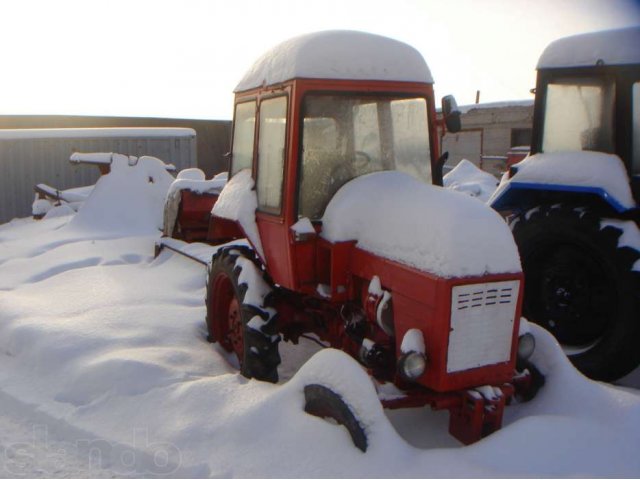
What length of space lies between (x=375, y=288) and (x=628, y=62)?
2813mm

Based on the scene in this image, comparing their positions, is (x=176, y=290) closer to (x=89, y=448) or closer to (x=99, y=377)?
(x=99, y=377)

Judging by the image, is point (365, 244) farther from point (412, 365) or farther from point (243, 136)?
point (243, 136)

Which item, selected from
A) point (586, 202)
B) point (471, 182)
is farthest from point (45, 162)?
point (586, 202)

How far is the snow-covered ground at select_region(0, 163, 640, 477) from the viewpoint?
9.09 feet

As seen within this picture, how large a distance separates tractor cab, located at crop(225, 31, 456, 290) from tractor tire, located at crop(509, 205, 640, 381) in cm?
121

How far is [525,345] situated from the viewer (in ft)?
10.5

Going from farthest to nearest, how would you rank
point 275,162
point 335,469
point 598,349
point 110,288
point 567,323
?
point 110,288, point 567,323, point 598,349, point 275,162, point 335,469

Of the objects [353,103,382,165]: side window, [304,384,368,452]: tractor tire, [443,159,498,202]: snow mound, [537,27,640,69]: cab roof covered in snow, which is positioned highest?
[537,27,640,69]: cab roof covered in snow

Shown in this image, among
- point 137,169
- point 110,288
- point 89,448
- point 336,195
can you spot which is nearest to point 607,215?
point 336,195

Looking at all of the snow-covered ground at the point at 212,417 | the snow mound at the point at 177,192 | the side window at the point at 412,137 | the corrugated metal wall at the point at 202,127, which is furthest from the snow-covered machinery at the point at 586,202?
the corrugated metal wall at the point at 202,127

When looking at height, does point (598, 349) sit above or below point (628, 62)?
below

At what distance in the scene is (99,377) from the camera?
388cm

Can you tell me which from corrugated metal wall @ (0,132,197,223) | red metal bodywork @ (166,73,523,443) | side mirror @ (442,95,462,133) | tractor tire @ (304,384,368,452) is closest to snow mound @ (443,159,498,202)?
corrugated metal wall @ (0,132,197,223)

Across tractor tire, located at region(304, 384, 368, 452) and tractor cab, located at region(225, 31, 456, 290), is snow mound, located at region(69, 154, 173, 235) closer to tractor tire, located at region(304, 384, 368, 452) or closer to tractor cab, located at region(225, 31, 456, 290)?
tractor cab, located at region(225, 31, 456, 290)
